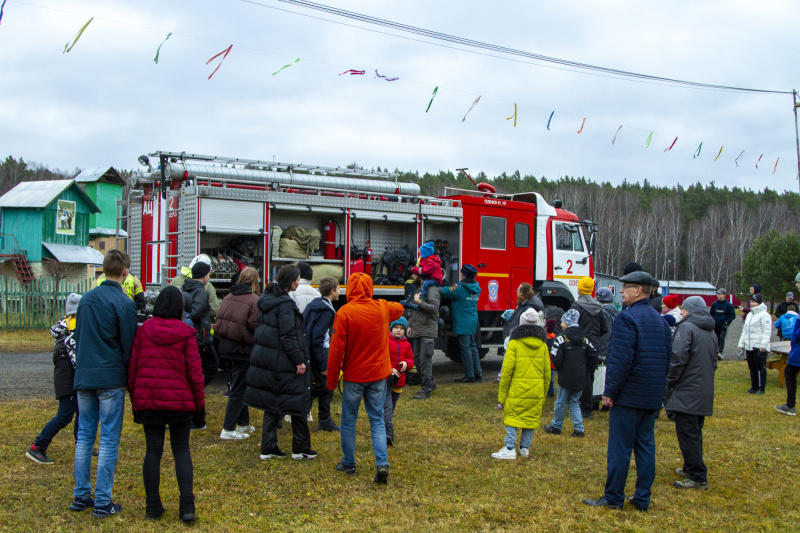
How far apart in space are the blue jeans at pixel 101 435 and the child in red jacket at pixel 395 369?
8.94 ft

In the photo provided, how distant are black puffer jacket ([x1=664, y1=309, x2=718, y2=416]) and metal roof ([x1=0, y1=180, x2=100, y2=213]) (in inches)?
1272

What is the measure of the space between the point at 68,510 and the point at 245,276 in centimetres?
290

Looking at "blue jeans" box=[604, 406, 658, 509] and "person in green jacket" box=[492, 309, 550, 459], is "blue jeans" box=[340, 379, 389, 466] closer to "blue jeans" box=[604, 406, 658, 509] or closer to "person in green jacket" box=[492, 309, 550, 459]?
"person in green jacket" box=[492, 309, 550, 459]

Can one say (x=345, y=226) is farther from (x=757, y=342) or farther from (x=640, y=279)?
(x=757, y=342)

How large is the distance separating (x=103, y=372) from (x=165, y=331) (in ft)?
1.72

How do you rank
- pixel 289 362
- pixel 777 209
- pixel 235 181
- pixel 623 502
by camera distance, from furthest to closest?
pixel 777 209 < pixel 235 181 < pixel 289 362 < pixel 623 502

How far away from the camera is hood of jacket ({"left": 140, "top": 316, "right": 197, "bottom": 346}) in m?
4.46

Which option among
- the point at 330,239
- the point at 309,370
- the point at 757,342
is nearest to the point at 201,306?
the point at 309,370

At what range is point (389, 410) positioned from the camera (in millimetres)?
6848

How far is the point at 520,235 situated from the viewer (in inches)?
531

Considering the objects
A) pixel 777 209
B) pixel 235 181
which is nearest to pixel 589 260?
pixel 235 181

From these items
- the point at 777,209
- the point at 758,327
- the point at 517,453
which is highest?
the point at 777,209

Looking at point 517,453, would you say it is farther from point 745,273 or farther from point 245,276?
point 745,273

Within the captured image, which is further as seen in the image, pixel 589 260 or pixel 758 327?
pixel 589 260
